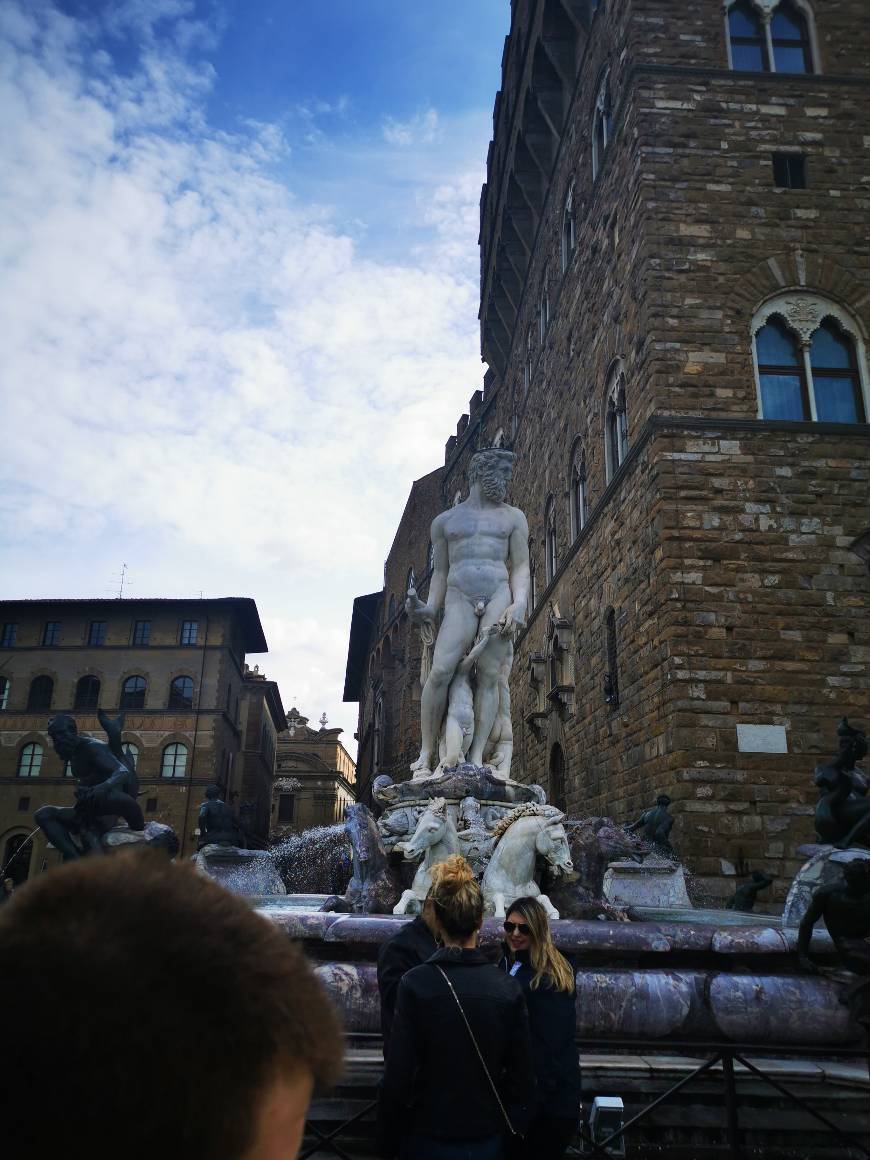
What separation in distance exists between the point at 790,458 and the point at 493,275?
16.4 meters

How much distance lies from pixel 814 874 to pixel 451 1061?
3750 millimetres

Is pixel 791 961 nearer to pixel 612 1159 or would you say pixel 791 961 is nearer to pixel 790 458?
pixel 612 1159

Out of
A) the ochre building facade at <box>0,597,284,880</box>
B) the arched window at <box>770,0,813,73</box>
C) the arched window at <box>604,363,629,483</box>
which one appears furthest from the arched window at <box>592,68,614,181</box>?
the ochre building facade at <box>0,597,284,880</box>

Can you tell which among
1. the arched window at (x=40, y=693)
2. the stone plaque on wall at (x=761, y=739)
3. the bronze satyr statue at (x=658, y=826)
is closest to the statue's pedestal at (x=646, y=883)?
the bronze satyr statue at (x=658, y=826)

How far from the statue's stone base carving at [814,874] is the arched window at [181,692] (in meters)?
33.5

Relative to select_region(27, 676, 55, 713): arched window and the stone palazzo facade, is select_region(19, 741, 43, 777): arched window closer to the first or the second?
select_region(27, 676, 55, 713): arched window

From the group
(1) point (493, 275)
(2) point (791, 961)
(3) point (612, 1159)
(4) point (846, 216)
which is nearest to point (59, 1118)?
(3) point (612, 1159)

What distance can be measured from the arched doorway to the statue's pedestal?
9.03 m

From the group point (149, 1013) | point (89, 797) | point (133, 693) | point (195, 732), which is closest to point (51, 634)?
point (133, 693)

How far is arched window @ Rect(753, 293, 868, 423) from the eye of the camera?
12.5m

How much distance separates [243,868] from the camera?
27.3 ft

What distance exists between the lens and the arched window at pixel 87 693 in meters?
37.4

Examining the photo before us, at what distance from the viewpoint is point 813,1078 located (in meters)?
4.15

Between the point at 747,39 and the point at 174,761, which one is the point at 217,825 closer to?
the point at 747,39
